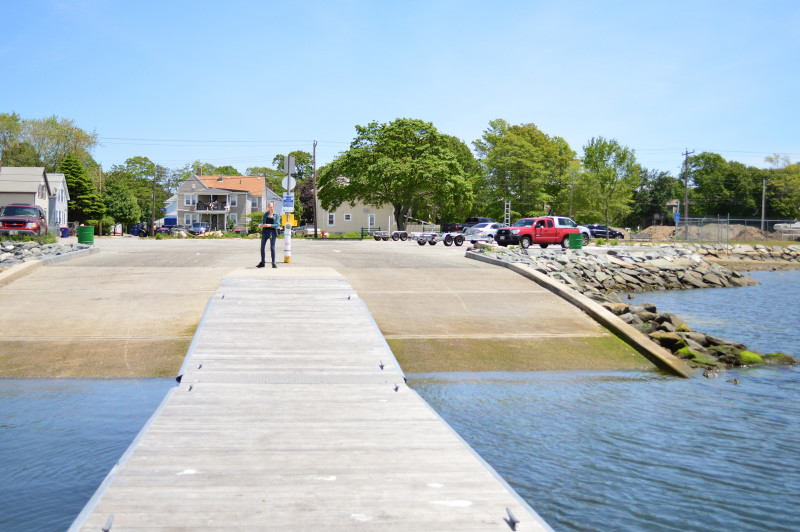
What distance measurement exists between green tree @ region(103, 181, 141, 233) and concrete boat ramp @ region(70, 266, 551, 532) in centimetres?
8854

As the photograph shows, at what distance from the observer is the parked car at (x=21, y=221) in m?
36.7

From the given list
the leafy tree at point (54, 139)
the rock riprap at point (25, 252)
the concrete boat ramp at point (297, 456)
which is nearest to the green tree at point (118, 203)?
the leafy tree at point (54, 139)

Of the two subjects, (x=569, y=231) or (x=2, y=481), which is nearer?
(x=2, y=481)

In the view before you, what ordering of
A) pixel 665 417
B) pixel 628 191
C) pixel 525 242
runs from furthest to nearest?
pixel 628 191 < pixel 525 242 < pixel 665 417

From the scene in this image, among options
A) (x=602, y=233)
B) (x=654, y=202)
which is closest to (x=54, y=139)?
(x=602, y=233)

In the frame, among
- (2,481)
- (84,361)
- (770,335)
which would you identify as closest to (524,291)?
(770,335)

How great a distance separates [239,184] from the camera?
102 metres

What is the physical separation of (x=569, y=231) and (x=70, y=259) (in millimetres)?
26673

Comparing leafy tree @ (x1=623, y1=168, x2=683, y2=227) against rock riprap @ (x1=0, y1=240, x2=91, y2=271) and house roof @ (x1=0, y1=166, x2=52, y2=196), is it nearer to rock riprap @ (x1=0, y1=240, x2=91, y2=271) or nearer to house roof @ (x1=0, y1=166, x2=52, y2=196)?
house roof @ (x1=0, y1=166, x2=52, y2=196)

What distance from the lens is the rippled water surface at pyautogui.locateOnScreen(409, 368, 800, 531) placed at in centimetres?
660

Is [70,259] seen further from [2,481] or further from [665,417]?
[665,417]

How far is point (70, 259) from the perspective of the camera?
2238 centimetres

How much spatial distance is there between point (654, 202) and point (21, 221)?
312 ft

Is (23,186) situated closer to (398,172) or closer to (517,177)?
(398,172)
